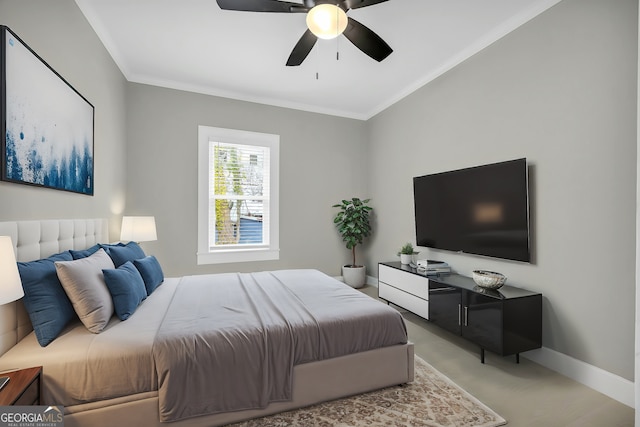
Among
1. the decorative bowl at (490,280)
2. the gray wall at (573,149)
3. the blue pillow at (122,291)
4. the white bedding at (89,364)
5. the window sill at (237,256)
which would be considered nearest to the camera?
the white bedding at (89,364)

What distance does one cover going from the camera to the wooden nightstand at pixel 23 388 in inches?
44.8

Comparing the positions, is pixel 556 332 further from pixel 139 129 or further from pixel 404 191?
pixel 139 129

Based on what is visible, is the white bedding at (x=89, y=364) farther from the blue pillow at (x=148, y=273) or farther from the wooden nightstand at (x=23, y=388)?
the blue pillow at (x=148, y=273)

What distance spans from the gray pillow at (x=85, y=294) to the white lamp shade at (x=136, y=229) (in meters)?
1.44

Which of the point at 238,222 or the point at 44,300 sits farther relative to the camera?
the point at 238,222

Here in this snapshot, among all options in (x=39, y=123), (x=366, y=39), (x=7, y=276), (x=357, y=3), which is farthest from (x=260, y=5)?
(x=7, y=276)

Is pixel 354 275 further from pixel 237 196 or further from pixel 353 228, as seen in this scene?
pixel 237 196

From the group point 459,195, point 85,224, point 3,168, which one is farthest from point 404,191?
point 3,168

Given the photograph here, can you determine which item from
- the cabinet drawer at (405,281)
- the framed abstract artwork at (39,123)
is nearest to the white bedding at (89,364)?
the framed abstract artwork at (39,123)

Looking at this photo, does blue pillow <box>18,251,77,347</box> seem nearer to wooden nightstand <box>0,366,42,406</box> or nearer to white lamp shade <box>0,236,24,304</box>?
wooden nightstand <box>0,366,42,406</box>

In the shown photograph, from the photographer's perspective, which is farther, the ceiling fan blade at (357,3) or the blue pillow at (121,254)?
the blue pillow at (121,254)

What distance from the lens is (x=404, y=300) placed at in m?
3.37

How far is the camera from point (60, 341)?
5.05ft

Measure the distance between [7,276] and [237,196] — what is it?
10.6 ft
